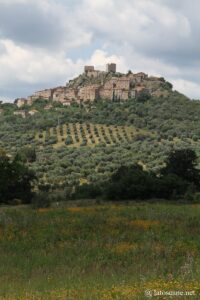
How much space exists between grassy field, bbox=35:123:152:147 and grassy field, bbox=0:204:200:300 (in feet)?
274

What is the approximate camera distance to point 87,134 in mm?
119500

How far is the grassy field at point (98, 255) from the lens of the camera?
1003 centimetres

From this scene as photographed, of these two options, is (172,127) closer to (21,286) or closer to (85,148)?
(85,148)

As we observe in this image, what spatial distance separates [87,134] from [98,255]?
10414 cm

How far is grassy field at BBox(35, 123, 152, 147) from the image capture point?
111m

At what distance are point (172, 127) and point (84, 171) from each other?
43252 mm

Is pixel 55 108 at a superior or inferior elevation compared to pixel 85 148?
superior

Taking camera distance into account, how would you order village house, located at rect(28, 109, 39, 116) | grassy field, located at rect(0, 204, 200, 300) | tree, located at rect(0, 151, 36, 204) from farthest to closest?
village house, located at rect(28, 109, 39, 116), tree, located at rect(0, 151, 36, 204), grassy field, located at rect(0, 204, 200, 300)

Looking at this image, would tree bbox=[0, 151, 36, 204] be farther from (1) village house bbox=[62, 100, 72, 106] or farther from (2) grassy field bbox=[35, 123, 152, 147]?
(1) village house bbox=[62, 100, 72, 106]

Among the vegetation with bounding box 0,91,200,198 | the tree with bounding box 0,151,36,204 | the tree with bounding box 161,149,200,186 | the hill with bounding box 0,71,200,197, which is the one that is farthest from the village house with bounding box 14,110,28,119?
the tree with bounding box 161,149,200,186

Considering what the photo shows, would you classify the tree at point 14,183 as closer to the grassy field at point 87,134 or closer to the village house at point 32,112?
the grassy field at point 87,134

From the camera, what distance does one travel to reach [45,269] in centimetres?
1366

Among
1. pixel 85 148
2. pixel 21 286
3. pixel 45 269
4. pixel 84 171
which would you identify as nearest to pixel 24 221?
pixel 45 269

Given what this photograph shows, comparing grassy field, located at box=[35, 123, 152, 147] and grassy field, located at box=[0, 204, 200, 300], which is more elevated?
grassy field, located at box=[35, 123, 152, 147]
